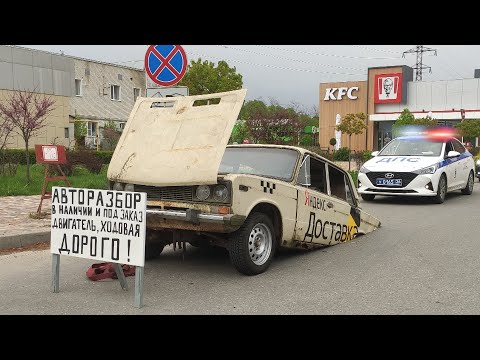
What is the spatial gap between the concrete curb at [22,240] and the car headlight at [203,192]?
3598mm

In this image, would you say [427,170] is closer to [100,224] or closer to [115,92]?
[100,224]

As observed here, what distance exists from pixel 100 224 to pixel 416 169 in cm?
935

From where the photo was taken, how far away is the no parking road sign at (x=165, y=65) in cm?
859

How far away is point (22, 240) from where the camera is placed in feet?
25.3

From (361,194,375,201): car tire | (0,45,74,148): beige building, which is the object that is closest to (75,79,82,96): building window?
(0,45,74,148): beige building

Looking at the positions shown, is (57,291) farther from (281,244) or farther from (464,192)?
(464,192)

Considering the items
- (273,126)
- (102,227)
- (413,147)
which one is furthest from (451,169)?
(102,227)

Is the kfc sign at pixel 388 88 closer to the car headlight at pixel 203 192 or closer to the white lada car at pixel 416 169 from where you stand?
the white lada car at pixel 416 169

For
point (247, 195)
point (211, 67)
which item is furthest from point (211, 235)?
point (211, 67)

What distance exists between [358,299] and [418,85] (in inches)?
1841

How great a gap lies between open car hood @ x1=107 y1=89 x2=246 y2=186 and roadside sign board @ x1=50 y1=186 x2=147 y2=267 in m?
0.82

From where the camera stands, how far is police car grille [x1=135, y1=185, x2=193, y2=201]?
553cm

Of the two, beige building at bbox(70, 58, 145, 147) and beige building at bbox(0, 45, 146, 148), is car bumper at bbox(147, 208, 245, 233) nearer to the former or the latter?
beige building at bbox(0, 45, 146, 148)

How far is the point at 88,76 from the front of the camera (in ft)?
138
